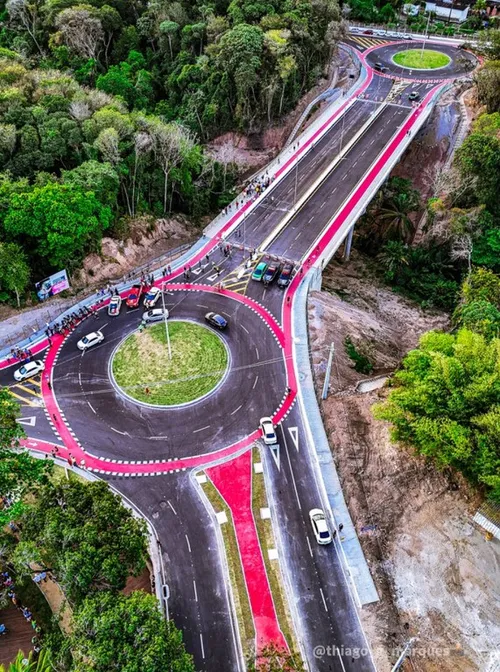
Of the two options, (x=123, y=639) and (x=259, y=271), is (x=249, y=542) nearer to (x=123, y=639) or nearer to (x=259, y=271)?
(x=123, y=639)

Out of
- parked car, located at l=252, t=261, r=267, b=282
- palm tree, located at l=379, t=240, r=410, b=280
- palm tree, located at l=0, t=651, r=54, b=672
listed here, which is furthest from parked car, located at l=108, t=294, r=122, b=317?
palm tree, located at l=379, t=240, r=410, b=280

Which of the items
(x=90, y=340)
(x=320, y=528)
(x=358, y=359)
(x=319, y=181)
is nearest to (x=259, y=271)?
(x=358, y=359)

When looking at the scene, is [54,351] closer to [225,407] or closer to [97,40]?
[225,407]

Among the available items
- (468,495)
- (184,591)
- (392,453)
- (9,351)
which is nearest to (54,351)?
(9,351)

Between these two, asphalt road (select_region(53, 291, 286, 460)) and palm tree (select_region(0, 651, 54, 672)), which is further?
asphalt road (select_region(53, 291, 286, 460))

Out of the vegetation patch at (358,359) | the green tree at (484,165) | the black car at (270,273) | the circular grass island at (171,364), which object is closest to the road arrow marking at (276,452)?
the circular grass island at (171,364)

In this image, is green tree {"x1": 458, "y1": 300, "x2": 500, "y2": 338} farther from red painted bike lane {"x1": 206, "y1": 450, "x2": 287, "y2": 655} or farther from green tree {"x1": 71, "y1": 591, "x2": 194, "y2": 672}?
green tree {"x1": 71, "y1": 591, "x2": 194, "y2": 672}
